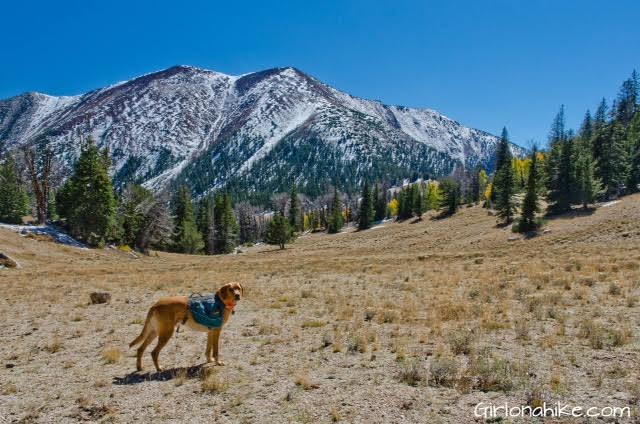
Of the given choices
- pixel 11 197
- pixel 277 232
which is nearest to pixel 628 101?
pixel 277 232

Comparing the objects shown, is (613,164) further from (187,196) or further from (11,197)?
(11,197)

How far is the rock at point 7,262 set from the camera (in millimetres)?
34188

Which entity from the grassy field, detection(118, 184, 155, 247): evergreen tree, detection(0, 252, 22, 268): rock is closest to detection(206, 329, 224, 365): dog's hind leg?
the grassy field

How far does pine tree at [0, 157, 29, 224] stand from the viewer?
2594 inches

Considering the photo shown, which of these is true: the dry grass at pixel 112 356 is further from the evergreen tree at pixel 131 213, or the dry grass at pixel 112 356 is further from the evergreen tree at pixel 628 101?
the evergreen tree at pixel 628 101

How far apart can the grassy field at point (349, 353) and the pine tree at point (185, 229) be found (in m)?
59.3

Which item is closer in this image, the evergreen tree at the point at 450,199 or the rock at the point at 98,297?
the rock at the point at 98,297

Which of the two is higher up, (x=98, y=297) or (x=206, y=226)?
(x=206, y=226)

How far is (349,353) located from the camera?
32.3 feet

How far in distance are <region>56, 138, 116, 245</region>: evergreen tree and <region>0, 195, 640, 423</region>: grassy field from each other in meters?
35.2

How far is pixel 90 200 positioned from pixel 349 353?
53.5m

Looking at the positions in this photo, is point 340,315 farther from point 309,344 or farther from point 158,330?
point 158,330

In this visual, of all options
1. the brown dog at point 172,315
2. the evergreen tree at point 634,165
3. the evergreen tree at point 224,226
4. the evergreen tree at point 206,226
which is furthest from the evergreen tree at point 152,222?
the evergreen tree at point 634,165

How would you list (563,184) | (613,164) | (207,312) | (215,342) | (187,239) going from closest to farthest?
(207,312)
(215,342)
(563,184)
(613,164)
(187,239)
